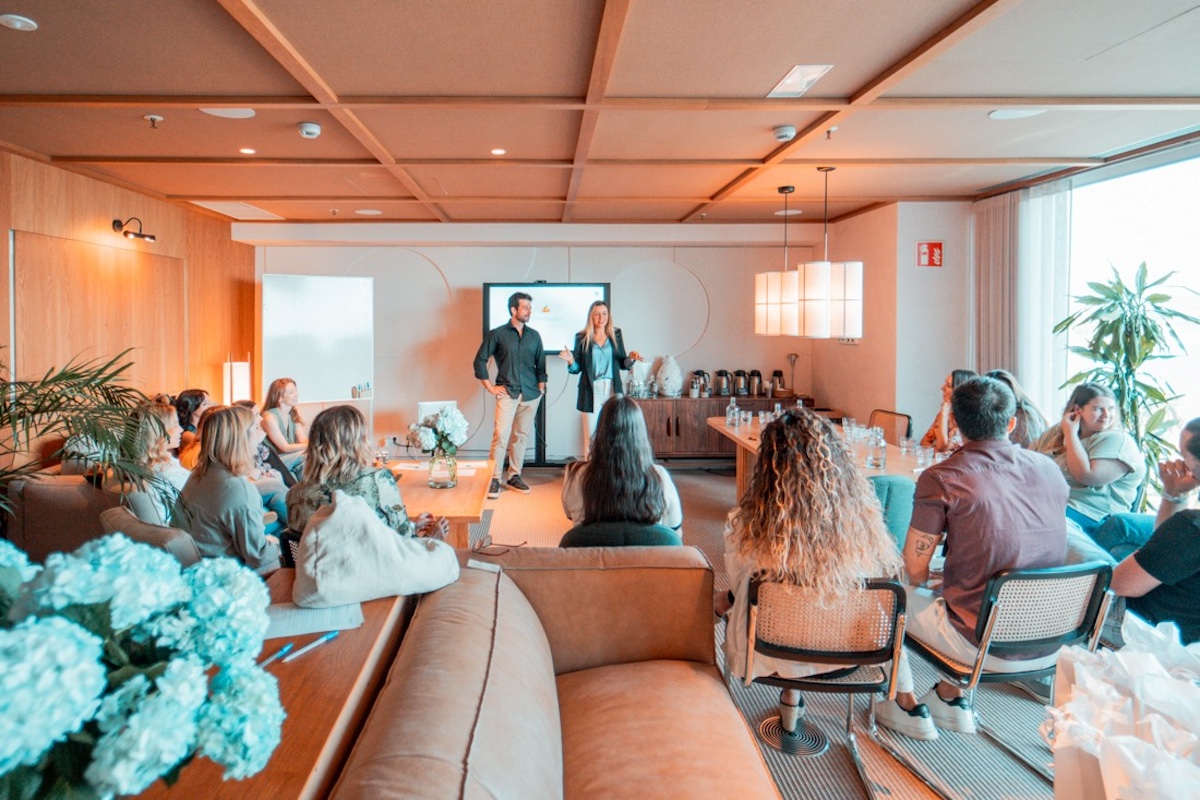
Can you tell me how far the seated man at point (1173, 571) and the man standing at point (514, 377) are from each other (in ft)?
15.8

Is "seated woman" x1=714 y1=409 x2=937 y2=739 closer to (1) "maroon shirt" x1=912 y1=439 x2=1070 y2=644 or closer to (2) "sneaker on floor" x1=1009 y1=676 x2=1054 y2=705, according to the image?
(1) "maroon shirt" x1=912 y1=439 x2=1070 y2=644

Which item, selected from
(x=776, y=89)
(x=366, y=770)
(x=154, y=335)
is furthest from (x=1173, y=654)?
(x=154, y=335)

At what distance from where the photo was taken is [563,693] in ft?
6.63

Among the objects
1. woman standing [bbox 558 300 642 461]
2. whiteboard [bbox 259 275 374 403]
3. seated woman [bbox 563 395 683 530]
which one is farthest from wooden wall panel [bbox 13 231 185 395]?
seated woman [bbox 563 395 683 530]

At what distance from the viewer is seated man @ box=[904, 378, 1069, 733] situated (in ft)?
7.33

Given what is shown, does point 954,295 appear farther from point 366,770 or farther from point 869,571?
point 366,770

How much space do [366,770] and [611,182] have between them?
4737 millimetres

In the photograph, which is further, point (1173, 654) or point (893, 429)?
point (893, 429)

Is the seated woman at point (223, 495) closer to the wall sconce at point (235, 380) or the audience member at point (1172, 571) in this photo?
the audience member at point (1172, 571)

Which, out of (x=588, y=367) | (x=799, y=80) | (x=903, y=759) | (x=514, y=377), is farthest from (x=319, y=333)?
(x=903, y=759)

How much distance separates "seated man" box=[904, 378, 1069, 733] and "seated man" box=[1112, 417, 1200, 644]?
7.7 inches

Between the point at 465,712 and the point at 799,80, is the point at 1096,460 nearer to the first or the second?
the point at 799,80

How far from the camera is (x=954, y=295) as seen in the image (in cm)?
588

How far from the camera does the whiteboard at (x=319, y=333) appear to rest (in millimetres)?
6754
